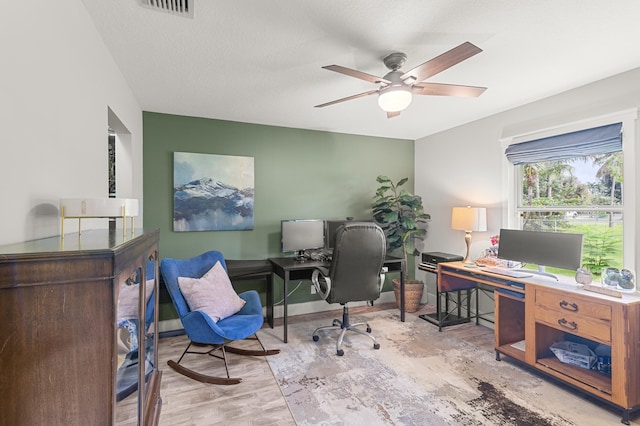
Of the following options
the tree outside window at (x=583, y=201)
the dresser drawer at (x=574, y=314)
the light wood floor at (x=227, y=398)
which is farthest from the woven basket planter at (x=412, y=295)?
the light wood floor at (x=227, y=398)

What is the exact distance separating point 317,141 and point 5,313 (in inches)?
149

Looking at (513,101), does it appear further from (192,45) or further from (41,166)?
(41,166)

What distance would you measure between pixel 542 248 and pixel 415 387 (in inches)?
67.5

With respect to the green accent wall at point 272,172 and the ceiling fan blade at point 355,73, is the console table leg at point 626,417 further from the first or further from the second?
A: the green accent wall at point 272,172

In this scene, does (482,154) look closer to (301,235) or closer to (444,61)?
(444,61)

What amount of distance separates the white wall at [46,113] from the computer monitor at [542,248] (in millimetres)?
3433

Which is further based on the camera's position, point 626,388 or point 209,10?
point 626,388

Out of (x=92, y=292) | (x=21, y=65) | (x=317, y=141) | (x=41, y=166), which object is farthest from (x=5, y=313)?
(x=317, y=141)

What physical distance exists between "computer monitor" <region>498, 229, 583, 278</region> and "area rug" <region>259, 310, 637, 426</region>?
0.94 metres

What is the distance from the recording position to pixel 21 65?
1026 mm

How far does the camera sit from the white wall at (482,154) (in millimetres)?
2574

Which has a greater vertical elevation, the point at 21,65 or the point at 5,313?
the point at 21,65

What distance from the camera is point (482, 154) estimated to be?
3.69m

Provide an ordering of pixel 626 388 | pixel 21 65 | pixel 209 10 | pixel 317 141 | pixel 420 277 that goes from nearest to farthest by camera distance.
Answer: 1. pixel 21 65
2. pixel 209 10
3. pixel 626 388
4. pixel 317 141
5. pixel 420 277
